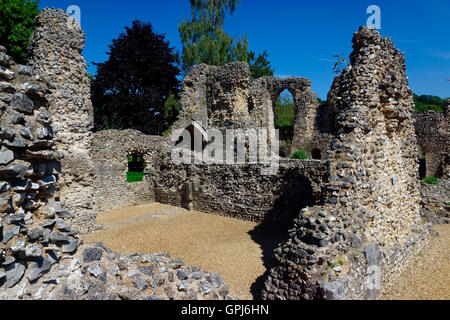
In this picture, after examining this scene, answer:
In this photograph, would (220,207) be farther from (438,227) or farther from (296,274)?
(438,227)

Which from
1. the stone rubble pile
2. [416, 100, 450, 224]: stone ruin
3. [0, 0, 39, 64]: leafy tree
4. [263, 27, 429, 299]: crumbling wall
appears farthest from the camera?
[0, 0, 39, 64]: leafy tree

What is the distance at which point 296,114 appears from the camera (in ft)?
70.9

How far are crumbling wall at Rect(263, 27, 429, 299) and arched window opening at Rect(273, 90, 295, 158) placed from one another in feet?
51.8

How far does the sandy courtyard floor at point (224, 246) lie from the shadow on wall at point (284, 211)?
5cm

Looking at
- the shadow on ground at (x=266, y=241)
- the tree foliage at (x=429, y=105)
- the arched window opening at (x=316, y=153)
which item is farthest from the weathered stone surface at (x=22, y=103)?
the arched window opening at (x=316, y=153)

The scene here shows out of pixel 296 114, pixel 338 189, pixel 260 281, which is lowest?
pixel 260 281

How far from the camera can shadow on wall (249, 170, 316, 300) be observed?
7.95m

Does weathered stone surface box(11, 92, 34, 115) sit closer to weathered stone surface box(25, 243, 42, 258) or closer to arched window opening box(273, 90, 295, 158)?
weathered stone surface box(25, 243, 42, 258)

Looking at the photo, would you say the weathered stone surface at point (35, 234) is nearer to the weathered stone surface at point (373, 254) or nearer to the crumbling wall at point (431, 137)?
the weathered stone surface at point (373, 254)

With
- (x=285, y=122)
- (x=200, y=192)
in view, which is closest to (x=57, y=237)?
(x=200, y=192)

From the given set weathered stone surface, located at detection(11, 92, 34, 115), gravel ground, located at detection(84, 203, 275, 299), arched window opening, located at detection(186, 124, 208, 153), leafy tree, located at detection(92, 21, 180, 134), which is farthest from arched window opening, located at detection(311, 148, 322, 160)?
weathered stone surface, located at detection(11, 92, 34, 115)

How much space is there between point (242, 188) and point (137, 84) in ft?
51.4
